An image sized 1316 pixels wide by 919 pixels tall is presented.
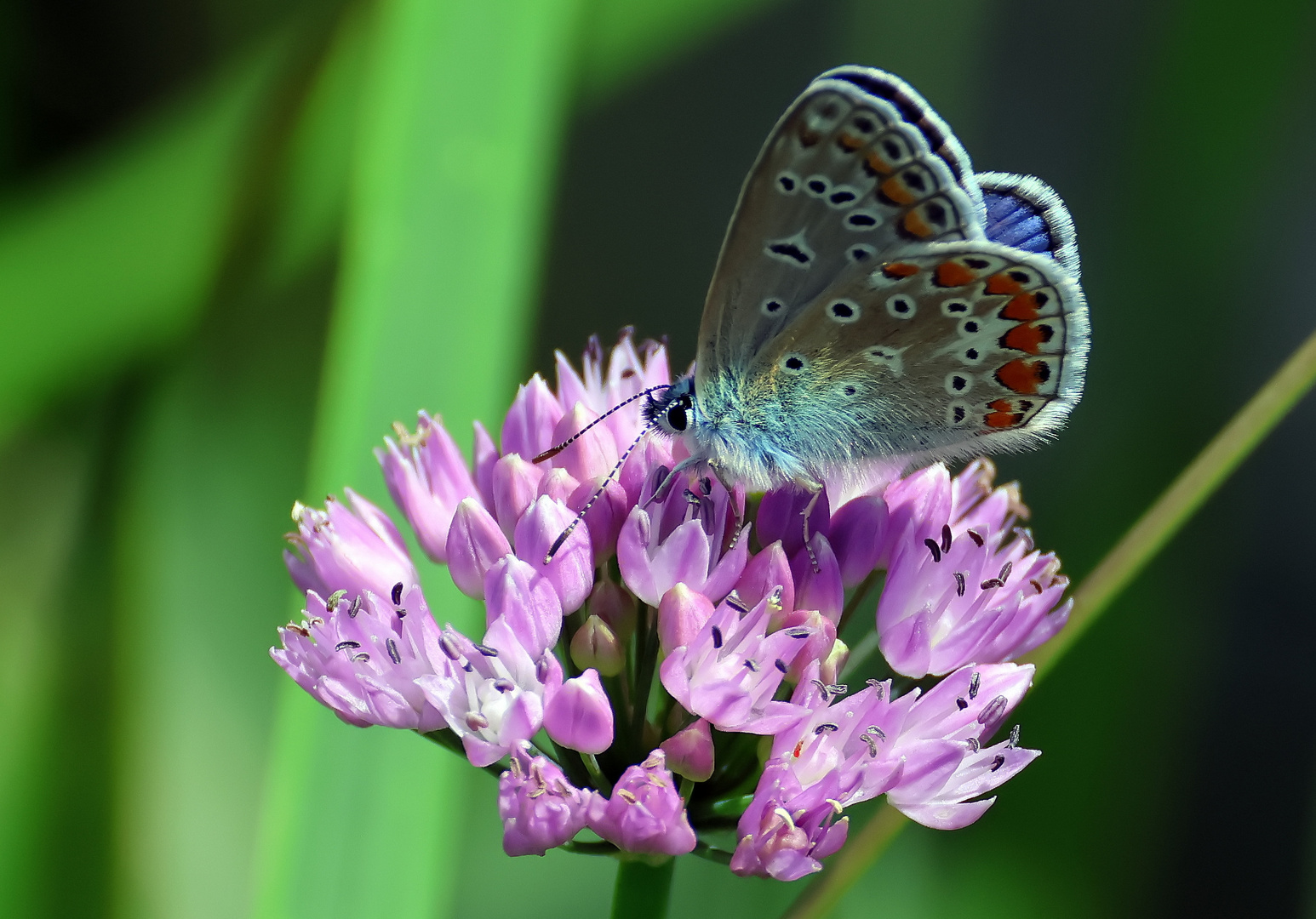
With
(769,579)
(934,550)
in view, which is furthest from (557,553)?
(934,550)

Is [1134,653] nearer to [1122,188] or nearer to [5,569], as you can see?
[1122,188]

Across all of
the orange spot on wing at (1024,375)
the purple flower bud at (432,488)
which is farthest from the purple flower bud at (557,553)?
the orange spot on wing at (1024,375)

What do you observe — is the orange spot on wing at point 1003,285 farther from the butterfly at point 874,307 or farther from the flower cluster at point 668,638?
the flower cluster at point 668,638

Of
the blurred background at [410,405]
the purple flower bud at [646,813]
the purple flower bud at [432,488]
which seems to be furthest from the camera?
the blurred background at [410,405]

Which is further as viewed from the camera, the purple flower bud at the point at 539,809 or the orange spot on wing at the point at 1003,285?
the orange spot on wing at the point at 1003,285

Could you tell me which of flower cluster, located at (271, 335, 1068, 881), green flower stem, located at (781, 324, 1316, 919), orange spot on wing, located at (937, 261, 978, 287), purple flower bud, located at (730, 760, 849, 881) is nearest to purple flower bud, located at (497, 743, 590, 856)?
flower cluster, located at (271, 335, 1068, 881)

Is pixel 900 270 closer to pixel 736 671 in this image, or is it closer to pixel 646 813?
pixel 736 671
